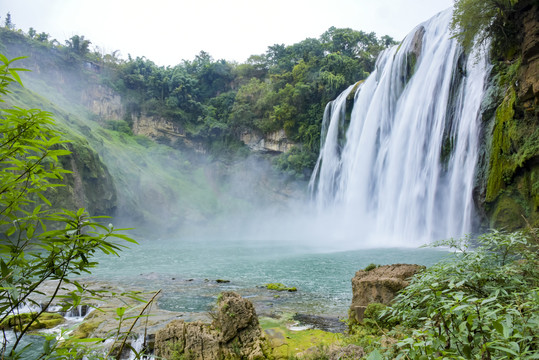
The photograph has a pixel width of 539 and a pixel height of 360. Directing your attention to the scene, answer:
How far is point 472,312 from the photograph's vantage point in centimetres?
167

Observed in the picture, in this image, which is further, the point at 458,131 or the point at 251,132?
the point at 251,132

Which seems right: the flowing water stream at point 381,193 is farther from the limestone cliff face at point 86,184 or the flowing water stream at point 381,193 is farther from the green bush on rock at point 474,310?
the limestone cliff face at point 86,184

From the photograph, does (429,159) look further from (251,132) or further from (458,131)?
(251,132)

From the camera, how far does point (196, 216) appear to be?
109 ft

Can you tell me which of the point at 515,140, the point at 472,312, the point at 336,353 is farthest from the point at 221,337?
the point at 515,140

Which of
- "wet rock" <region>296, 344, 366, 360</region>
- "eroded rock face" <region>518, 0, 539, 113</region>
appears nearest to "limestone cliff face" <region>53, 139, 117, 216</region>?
"wet rock" <region>296, 344, 366, 360</region>

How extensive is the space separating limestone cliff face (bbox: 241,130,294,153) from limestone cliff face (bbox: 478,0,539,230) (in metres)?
22.8

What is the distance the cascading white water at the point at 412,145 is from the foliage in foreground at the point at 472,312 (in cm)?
1119

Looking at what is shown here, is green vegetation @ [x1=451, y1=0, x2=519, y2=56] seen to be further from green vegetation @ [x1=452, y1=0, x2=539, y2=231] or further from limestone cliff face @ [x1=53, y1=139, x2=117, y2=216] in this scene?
limestone cliff face @ [x1=53, y1=139, x2=117, y2=216]

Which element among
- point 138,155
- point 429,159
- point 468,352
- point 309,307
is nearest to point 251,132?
point 138,155

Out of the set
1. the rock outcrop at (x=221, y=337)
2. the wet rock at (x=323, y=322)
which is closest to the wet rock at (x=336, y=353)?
the rock outcrop at (x=221, y=337)

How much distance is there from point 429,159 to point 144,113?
3282cm

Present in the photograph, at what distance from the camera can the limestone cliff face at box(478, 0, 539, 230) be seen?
9430 millimetres

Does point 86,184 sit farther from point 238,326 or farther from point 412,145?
point 238,326
